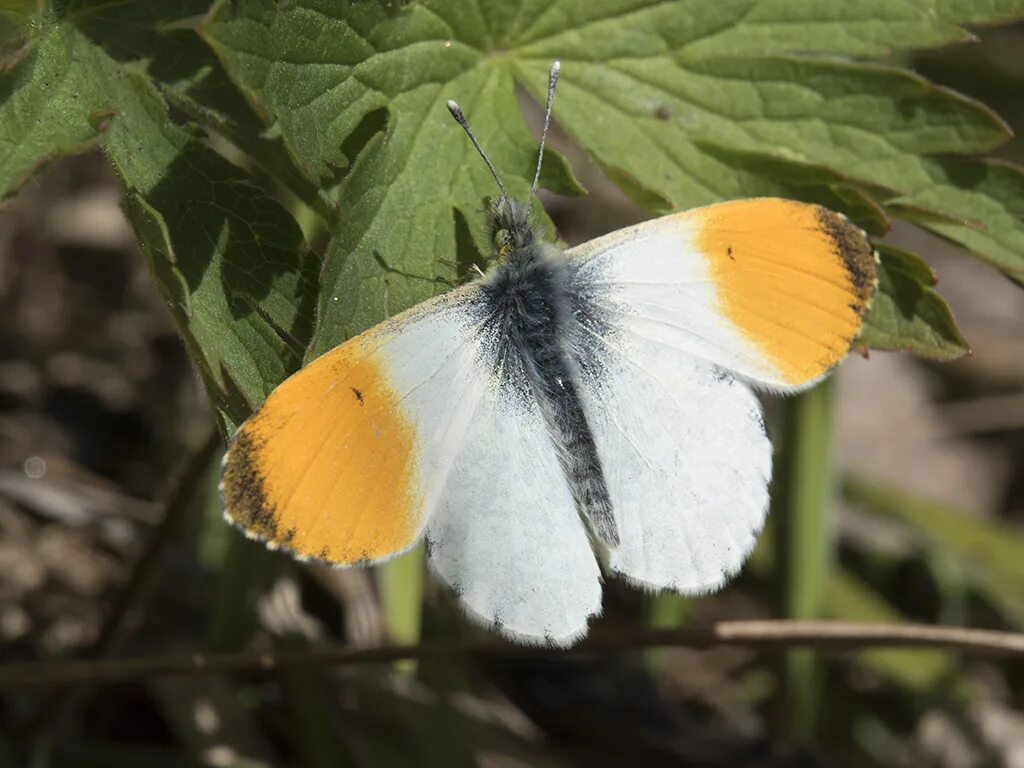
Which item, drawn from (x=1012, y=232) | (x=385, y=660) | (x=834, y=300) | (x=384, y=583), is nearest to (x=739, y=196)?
(x=834, y=300)

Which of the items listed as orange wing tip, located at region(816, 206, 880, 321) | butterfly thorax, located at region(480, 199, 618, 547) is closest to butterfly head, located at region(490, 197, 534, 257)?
butterfly thorax, located at region(480, 199, 618, 547)

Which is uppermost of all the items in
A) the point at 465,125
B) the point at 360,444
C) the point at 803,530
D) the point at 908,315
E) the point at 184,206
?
the point at 184,206

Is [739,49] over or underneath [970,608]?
over

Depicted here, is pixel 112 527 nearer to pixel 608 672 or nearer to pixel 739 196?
pixel 608 672

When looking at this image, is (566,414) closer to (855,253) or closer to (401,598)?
(855,253)

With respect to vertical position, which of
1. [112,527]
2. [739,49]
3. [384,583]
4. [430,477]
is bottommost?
[384,583]

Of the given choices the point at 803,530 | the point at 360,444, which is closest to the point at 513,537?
Result: the point at 360,444
